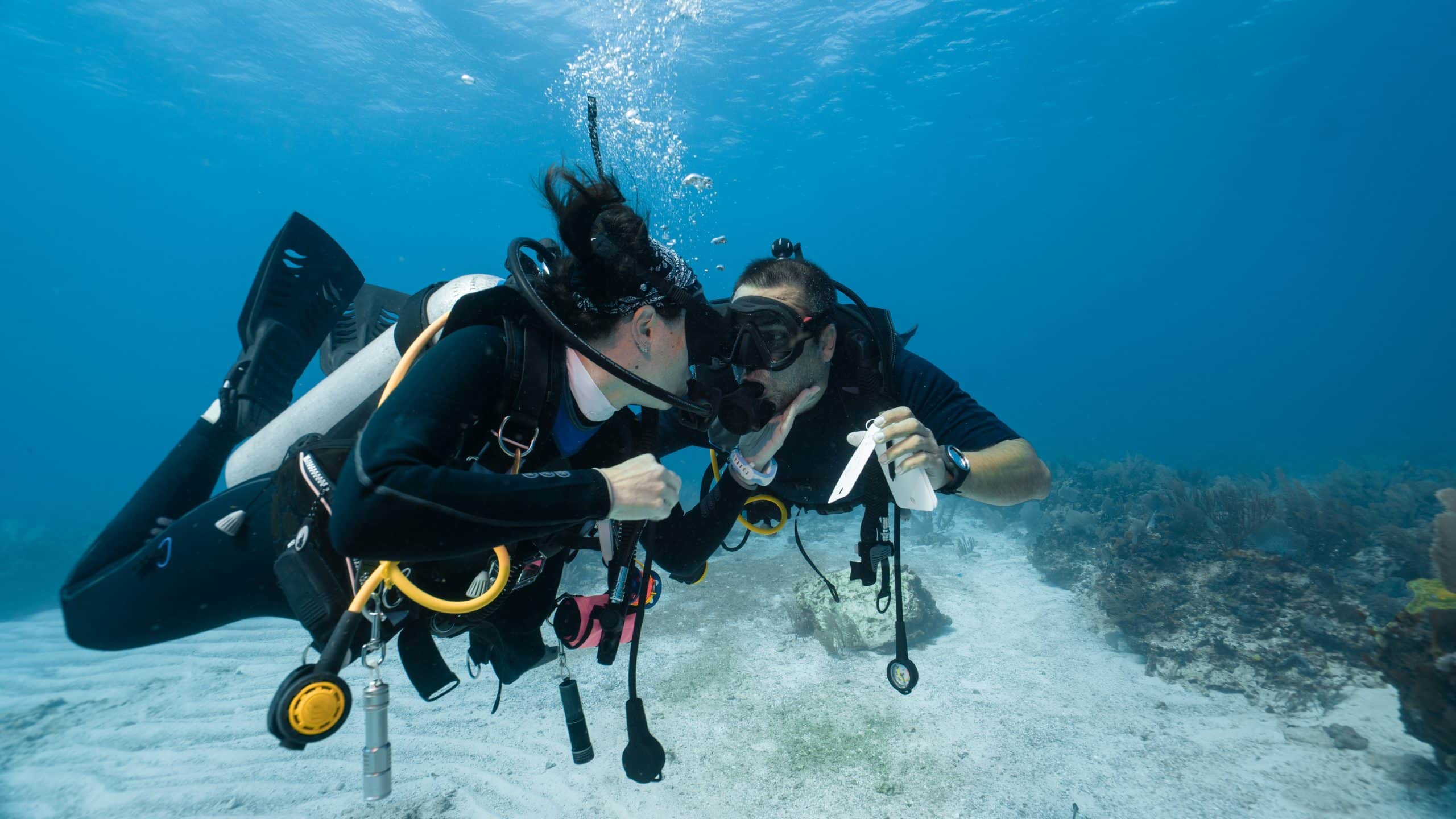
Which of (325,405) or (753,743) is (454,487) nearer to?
(325,405)

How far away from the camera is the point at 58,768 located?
5754mm

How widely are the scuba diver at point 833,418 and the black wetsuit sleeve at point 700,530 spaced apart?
0.05m

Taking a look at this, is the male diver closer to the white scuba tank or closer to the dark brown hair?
the dark brown hair

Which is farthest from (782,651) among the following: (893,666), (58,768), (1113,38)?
(1113,38)

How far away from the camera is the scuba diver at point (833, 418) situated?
2.77m

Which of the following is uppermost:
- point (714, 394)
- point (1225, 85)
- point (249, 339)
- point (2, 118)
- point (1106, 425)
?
point (2, 118)

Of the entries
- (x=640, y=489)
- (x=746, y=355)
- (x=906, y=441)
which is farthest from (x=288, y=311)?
(x=906, y=441)

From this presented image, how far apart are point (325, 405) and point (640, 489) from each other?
2208 millimetres

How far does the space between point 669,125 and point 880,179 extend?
77.9ft

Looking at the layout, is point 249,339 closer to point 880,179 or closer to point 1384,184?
point 880,179

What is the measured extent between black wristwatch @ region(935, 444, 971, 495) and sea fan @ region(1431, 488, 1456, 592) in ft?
18.4

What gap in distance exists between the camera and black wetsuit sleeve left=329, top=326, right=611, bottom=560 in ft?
4.80

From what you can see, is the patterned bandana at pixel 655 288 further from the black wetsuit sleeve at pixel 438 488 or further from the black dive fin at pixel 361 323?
the black dive fin at pixel 361 323

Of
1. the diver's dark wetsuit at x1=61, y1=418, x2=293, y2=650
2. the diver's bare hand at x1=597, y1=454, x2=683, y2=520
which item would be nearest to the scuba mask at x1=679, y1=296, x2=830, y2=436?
the diver's bare hand at x1=597, y1=454, x2=683, y2=520
